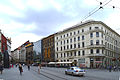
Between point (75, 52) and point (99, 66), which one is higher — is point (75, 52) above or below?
above

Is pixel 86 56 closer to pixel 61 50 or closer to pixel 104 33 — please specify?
pixel 104 33

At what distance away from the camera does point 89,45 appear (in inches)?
2219

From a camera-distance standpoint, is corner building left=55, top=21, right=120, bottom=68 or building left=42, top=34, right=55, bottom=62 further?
building left=42, top=34, right=55, bottom=62

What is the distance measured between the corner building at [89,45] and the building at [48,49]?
933 centimetres

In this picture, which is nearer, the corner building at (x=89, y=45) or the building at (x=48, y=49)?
the corner building at (x=89, y=45)

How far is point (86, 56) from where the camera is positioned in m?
57.2

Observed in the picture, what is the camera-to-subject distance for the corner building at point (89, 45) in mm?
54625

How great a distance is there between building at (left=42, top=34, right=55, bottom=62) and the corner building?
9327 millimetres

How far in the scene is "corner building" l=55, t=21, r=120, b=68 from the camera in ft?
179

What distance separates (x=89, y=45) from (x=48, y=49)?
35.2 metres

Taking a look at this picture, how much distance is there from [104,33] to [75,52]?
14.8 metres

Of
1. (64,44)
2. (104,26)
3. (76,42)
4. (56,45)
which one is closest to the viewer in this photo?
(104,26)

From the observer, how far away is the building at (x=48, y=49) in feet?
266

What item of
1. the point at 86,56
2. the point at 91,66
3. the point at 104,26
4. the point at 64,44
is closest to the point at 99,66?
the point at 91,66
